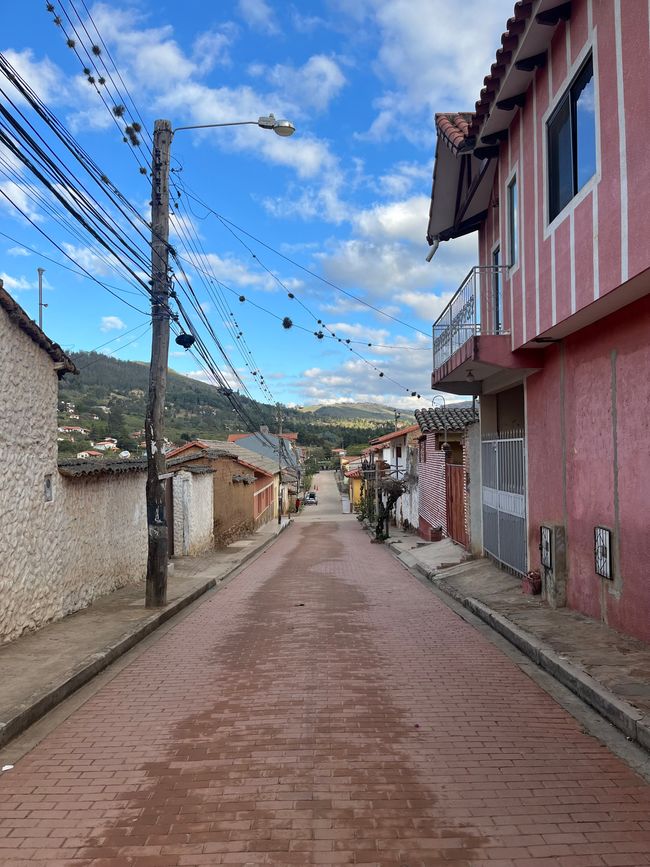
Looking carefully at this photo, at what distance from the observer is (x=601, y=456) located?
7926mm

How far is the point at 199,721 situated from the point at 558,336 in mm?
6712

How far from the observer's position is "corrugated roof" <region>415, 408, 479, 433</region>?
67.2ft

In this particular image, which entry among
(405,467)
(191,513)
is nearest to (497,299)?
(191,513)

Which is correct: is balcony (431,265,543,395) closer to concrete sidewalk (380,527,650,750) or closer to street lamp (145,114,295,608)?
concrete sidewalk (380,527,650,750)

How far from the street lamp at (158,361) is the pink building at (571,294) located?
4.37 metres

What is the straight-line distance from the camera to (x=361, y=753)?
452 cm

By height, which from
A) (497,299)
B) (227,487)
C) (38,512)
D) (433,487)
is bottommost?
(433,487)

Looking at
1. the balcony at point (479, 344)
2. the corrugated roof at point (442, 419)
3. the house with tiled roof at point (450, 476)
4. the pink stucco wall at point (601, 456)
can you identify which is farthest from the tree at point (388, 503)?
the pink stucco wall at point (601, 456)

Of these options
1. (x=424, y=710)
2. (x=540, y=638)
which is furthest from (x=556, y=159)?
(x=424, y=710)

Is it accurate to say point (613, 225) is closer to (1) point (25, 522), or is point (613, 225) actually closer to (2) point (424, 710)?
(2) point (424, 710)

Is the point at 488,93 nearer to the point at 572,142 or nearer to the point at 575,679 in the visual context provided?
the point at 572,142

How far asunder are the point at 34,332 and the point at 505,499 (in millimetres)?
8633

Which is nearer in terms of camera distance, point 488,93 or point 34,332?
point 34,332

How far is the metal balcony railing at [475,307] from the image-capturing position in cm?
1092
